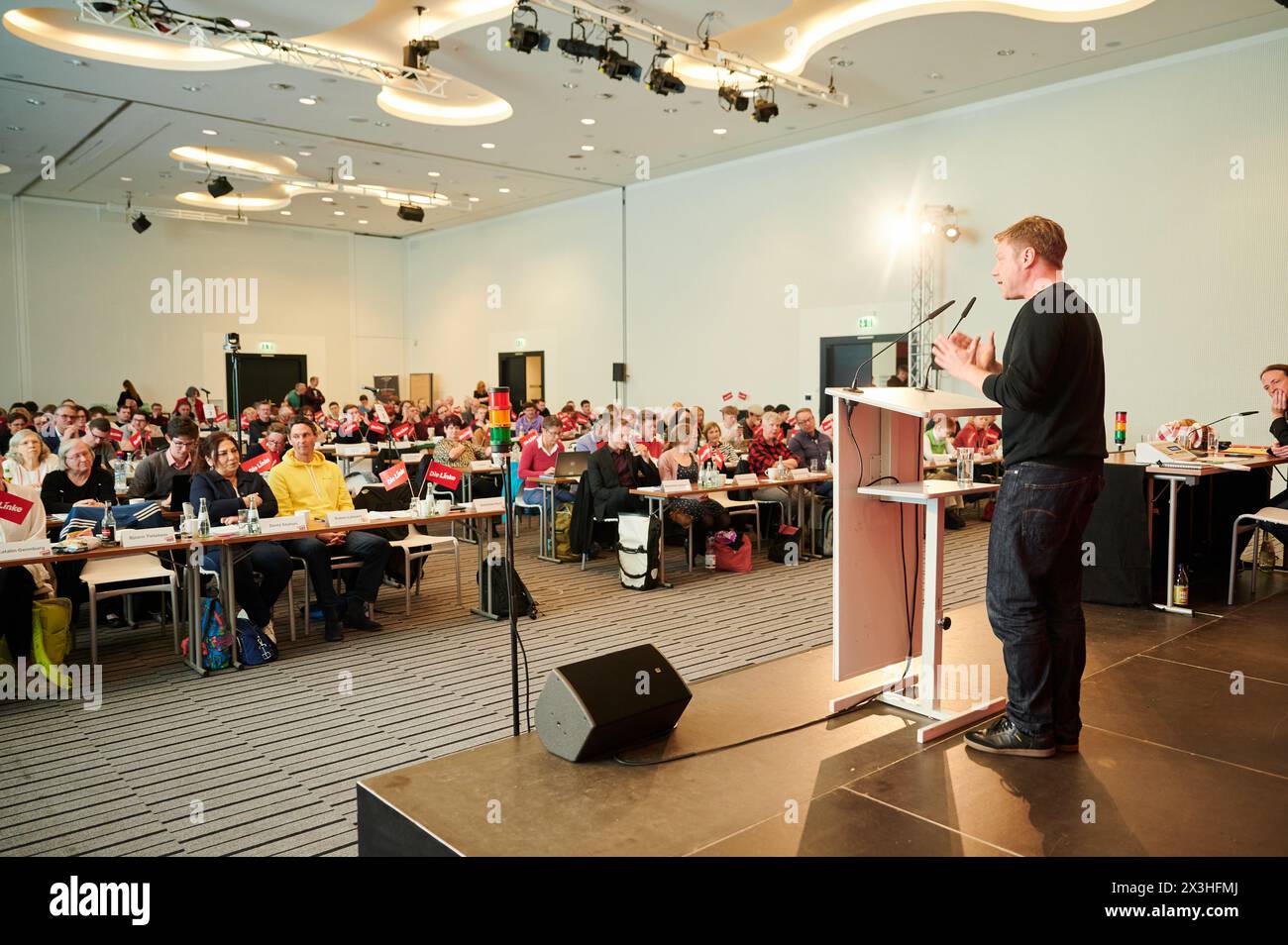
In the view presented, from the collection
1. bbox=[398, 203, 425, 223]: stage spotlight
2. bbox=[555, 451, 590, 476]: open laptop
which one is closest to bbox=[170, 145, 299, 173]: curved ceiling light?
bbox=[398, 203, 425, 223]: stage spotlight

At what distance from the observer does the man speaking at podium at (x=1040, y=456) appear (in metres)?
2.75

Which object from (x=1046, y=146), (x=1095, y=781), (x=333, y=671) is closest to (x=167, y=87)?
(x=333, y=671)

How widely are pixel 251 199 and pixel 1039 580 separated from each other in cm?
1803

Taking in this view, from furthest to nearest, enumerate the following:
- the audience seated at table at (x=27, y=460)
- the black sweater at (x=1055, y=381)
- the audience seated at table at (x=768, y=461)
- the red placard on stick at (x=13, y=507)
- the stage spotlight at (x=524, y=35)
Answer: the audience seated at table at (x=768, y=461) → the stage spotlight at (x=524, y=35) → the audience seated at table at (x=27, y=460) → the red placard on stick at (x=13, y=507) → the black sweater at (x=1055, y=381)

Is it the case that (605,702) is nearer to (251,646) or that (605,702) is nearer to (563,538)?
(251,646)

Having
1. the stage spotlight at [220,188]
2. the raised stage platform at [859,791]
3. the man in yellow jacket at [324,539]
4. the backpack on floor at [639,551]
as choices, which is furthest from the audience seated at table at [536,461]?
the stage spotlight at [220,188]

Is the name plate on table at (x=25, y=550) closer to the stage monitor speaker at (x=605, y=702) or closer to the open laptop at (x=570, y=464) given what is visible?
the stage monitor speaker at (x=605, y=702)

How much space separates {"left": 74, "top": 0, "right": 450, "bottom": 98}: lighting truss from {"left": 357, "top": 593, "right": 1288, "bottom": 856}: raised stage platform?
7.57m

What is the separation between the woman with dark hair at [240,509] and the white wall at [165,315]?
1355 cm

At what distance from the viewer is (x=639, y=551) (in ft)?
23.2

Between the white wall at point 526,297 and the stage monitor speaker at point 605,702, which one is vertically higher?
the white wall at point 526,297

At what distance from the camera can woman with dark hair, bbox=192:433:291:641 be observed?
17.7 ft

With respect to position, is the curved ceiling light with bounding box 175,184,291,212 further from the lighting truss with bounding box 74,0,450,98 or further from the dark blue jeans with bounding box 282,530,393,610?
the dark blue jeans with bounding box 282,530,393,610
